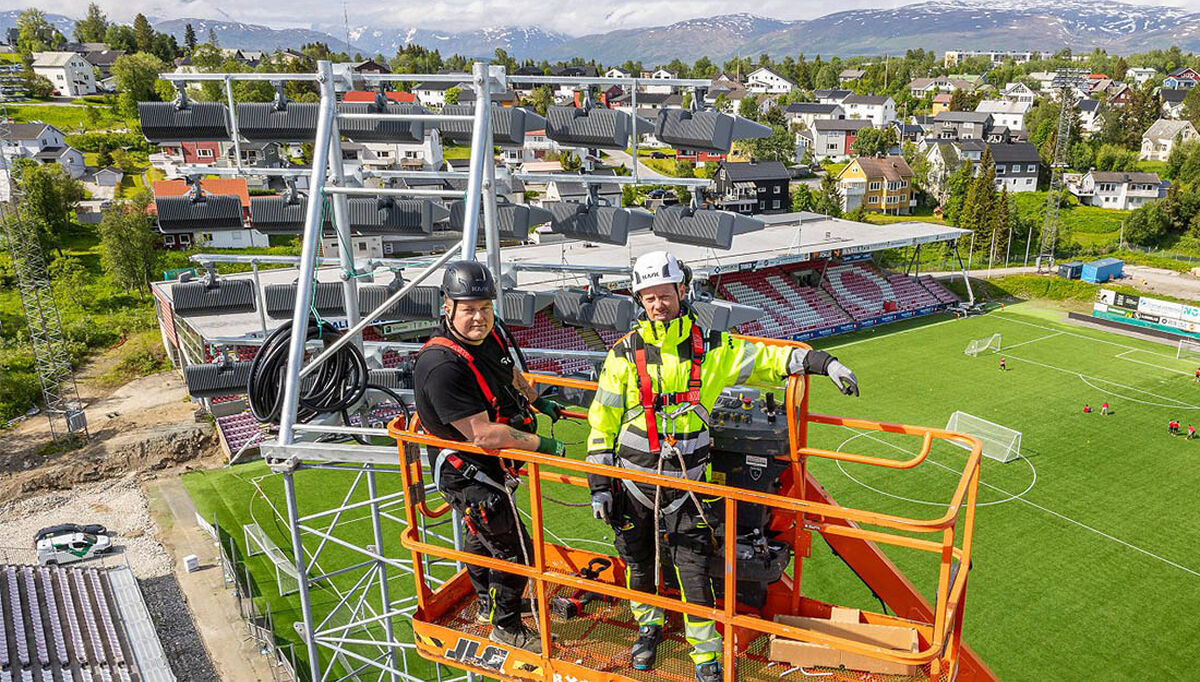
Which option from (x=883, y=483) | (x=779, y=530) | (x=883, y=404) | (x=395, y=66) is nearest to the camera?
(x=779, y=530)

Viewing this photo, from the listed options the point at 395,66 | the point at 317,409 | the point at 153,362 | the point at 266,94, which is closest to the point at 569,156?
the point at 266,94

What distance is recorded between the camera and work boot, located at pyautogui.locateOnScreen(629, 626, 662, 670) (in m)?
5.64

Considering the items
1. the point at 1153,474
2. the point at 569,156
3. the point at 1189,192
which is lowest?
the point at 1153,474

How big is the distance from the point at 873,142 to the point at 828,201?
1868cm

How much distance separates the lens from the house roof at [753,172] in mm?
54500

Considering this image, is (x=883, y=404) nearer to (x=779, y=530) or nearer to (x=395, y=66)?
(x=779, y=530)

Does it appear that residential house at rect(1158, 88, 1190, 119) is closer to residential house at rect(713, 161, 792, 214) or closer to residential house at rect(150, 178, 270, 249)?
residential house at rect(713, 161, 792, 214)

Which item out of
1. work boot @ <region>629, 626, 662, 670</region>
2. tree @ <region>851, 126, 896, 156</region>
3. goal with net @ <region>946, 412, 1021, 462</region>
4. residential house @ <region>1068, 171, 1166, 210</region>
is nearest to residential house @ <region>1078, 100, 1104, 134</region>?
residential house @ <region>1068, 171, 1166, 210</region>

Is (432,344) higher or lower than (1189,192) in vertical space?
higher

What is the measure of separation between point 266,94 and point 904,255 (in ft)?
148

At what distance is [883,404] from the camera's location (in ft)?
95.4

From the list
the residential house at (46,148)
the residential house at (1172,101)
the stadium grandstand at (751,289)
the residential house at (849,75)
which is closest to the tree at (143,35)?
the residential house at (46,148)

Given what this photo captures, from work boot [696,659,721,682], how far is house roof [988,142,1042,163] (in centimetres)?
7147

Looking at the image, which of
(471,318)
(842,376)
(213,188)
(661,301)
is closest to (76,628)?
(471,318)
